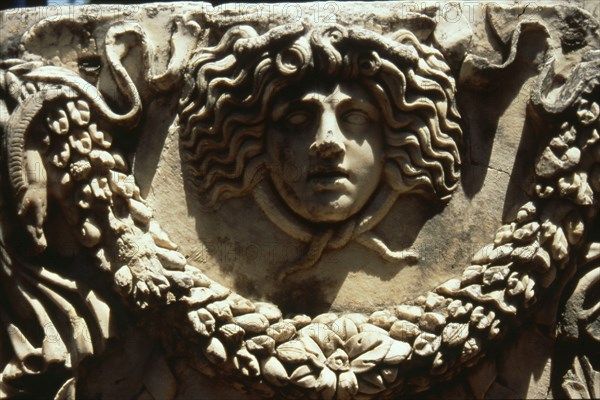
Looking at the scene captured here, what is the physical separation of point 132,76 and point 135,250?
20.9 inches

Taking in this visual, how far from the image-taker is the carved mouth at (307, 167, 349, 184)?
11.1ft

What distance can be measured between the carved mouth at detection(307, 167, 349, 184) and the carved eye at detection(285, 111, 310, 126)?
145 millimetres

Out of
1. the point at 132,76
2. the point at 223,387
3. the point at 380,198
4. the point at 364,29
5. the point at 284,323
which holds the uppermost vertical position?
the point at 364,29

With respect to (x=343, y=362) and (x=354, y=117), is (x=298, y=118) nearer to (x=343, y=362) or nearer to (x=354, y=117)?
(x=354, y=117)

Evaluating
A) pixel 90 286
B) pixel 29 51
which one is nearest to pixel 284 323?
pixel 90 286

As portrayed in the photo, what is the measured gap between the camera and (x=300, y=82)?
3406 millimetres

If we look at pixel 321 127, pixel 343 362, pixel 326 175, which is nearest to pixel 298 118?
pixel 321 127

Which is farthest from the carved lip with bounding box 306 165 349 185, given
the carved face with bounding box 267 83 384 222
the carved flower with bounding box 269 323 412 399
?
the carved flower with bounding box 269 323 412 399

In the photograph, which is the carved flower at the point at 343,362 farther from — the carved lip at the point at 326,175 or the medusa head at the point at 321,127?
the carved lip at the point at 326,175

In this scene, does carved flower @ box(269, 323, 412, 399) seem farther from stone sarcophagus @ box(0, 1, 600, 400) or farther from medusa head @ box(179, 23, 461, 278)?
medusa head @ box(179, 23, 461, 278)

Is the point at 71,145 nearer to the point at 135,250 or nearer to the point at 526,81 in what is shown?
the point at 135,250

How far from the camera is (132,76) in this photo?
354cm

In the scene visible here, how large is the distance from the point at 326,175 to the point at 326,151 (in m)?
0.08

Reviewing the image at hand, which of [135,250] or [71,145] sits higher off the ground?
[71,145]
